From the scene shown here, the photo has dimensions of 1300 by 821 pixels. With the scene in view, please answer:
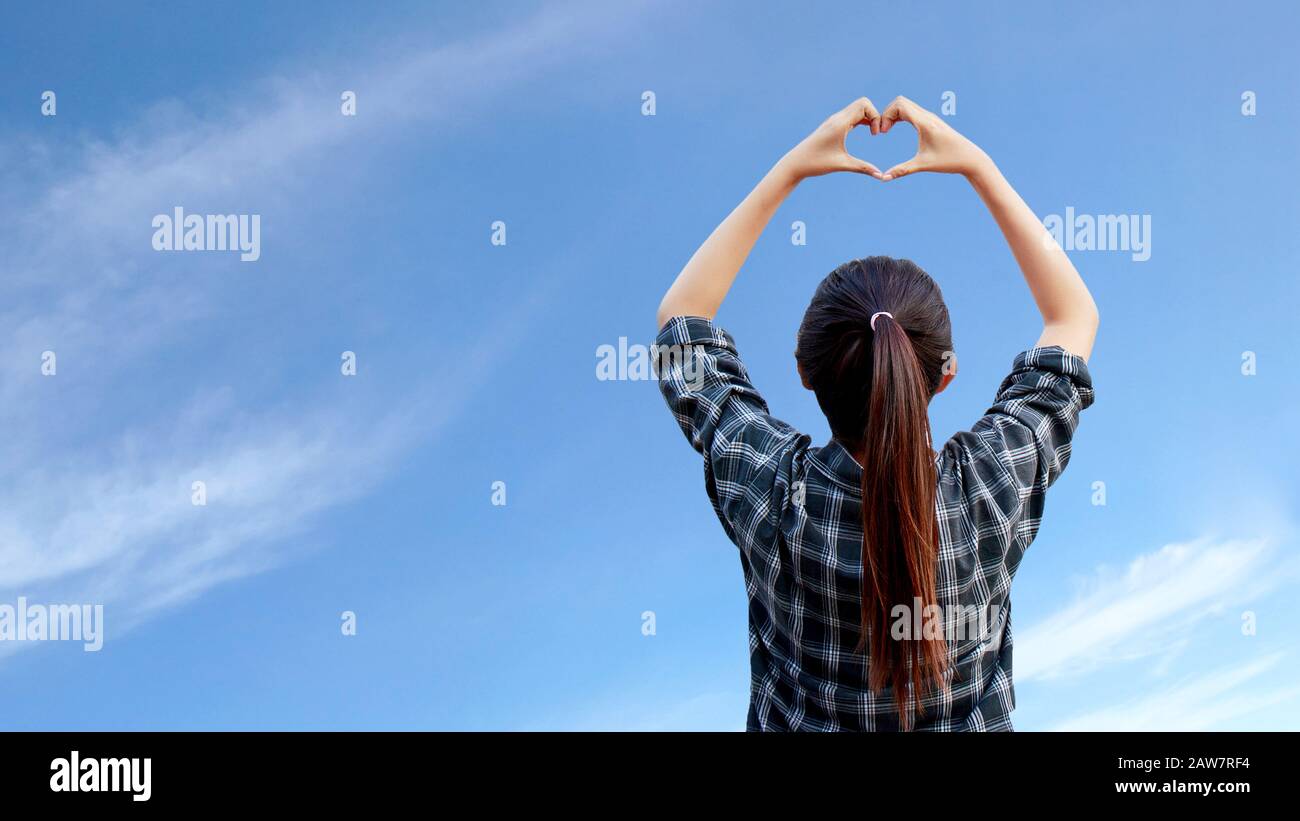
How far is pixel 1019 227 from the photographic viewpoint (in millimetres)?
2725

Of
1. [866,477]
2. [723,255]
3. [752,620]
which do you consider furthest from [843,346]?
[752,620]

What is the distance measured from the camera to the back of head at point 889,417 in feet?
7.03

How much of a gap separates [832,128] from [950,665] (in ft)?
4.73

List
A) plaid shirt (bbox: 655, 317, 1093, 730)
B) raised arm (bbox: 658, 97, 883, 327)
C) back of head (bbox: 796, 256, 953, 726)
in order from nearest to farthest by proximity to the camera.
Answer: back of head (bbox: 796, 256, 953, 726)
plaid shirt (bbox: 655, 317, 1093, 730)
raised arm (bbox: 658, 97, 883, 327)

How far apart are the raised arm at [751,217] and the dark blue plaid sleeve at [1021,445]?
2.26ft

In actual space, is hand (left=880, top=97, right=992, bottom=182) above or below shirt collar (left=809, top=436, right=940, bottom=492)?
above

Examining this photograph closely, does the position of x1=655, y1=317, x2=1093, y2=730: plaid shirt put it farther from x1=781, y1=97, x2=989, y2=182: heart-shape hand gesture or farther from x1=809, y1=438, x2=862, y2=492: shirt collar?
x1=781, y1=97, x2=989, y2=182: heart-shape hand gesture

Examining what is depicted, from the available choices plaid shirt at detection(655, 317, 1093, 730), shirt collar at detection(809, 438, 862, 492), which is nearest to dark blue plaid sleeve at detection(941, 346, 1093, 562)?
plaid shirt at detection(655, 317, 1093, 730)

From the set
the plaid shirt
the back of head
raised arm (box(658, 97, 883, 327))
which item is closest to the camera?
the back of head

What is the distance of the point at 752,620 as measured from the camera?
251cm

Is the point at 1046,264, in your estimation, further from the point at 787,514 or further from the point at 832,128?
the point at 787,514

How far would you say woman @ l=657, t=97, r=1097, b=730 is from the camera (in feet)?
7.11

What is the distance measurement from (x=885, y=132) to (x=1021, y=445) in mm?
972

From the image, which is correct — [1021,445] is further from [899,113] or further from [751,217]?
[899,113]
